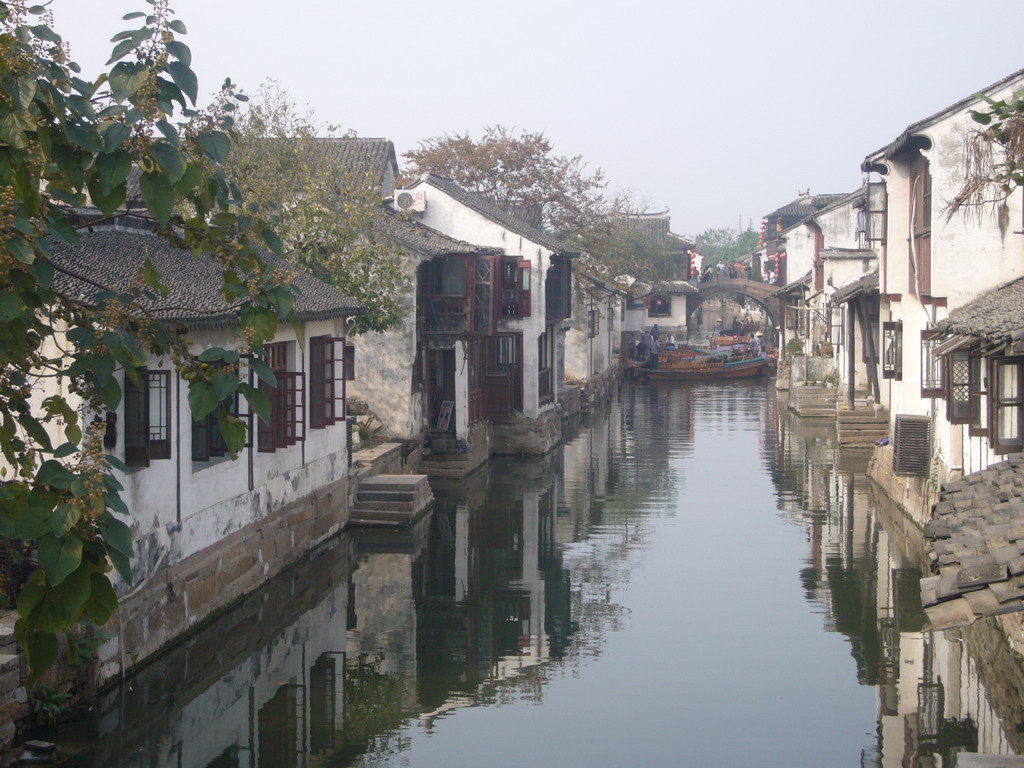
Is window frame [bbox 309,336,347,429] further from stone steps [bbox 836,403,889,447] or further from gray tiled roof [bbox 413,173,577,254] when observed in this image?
stone steps [bbox 836,403,889,447]

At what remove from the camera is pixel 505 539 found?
18.8m

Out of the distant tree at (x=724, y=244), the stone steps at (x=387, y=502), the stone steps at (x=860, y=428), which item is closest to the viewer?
the stone steps at (x=387, y=502)

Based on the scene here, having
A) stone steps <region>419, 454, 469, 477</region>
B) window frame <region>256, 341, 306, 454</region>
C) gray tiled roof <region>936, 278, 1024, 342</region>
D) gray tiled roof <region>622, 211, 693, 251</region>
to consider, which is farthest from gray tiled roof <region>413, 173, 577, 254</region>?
gray tiled roof <region>622, 211, 693, 251</region>

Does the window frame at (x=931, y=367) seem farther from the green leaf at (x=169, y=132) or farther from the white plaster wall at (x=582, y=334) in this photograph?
the white plaster wall at (x=582, y=334)

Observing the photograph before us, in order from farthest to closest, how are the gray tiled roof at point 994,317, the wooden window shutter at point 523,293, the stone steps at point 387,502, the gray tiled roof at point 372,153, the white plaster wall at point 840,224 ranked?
the white plaster wall at point 840,224 → the gray tiled roof at point 372,153 → the wooden window shutter at point 523,293 → the stone steps at point 387,502 → the gray tiled roof at point 994,317

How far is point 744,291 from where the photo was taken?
62625 millimetres

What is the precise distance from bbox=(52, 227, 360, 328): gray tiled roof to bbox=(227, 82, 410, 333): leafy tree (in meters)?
3.19

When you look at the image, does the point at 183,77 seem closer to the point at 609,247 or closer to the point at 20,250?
the point at 20,250

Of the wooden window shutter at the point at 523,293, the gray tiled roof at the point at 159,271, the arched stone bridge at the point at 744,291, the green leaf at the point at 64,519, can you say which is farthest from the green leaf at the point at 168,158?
the arched stone bridge at the point at 744,291

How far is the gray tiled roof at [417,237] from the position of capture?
74.4 ft

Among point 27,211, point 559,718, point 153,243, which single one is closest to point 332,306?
point 153,243

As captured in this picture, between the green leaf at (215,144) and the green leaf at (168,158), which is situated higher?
the green leaf at (215,144)

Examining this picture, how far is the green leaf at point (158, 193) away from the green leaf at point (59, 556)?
4.31 feet

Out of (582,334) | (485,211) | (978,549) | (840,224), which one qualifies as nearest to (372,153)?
(485,211)
